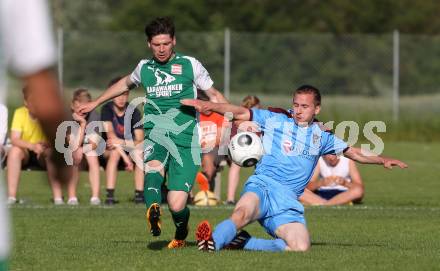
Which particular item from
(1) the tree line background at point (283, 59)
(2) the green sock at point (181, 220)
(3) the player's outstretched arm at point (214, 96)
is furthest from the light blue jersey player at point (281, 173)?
(1) the tree line background at point (283, 59)

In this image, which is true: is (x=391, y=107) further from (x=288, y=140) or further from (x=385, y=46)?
(x=288, y=140)

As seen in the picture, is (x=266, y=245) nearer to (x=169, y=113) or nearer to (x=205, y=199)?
(x=169, y=113)

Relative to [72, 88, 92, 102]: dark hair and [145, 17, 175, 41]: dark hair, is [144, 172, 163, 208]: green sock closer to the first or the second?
[145, 17, 175, 41]: dark hair

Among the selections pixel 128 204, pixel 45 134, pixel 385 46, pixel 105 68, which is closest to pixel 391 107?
pixel 385 46

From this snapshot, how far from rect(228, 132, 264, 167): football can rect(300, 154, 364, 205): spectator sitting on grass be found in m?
5.68

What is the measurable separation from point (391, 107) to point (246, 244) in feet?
71.4

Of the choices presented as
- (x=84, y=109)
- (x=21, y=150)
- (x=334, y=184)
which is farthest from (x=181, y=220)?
(x=21, y=150)

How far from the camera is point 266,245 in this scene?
8883mm

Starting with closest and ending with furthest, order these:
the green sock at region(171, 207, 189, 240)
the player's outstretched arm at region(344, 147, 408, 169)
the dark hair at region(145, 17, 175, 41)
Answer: the player's outstretched arm at region(344, 147, 408, 169) < the green sock at region(171, 207, 189, 240) < the dark hair at region(145, 17, 175, 41)

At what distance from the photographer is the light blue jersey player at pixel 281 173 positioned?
28.5 feet

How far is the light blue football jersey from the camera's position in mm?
9109

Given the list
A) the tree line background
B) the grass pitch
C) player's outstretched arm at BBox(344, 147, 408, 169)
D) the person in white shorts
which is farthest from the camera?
the tree line background

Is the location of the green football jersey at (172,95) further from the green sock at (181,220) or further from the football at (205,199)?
the football at (205,199)

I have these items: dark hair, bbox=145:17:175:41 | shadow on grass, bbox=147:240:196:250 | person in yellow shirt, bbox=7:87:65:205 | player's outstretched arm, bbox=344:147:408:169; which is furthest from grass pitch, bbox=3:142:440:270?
dark hair, bbox=145:17:175:41
